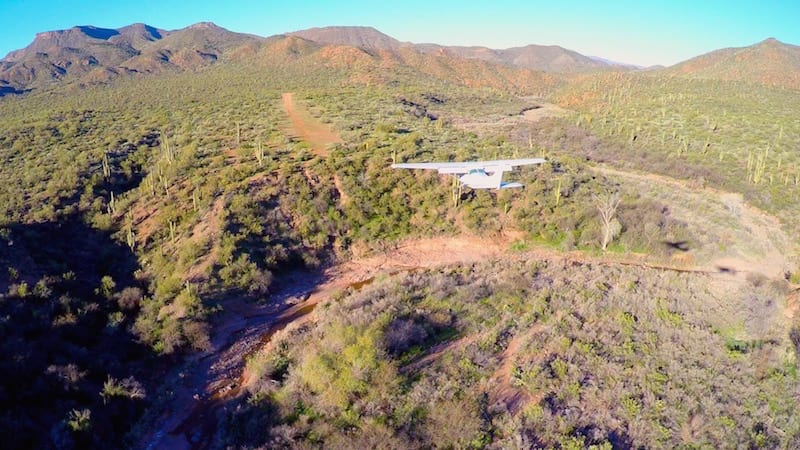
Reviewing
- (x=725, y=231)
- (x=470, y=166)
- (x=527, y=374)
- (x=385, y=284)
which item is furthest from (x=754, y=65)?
(x=527, y=374)

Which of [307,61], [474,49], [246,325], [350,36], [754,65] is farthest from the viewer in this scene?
[474,49]

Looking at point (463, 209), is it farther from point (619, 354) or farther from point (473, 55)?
point (473, 55)

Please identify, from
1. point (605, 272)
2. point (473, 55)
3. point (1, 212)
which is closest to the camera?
point (605, 272)

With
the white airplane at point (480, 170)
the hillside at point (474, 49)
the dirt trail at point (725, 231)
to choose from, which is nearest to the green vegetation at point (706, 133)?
the dirt trail at point (725, 231)

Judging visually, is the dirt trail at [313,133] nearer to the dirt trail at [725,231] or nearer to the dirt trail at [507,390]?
the dirt trail at [507,390]

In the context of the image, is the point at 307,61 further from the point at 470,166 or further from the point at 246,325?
the point at 246,325

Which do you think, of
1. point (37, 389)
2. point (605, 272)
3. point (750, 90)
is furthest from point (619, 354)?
point (750, 90)

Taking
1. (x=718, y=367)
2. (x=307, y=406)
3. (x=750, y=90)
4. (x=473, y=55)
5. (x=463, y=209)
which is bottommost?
(x=307, y=406)
